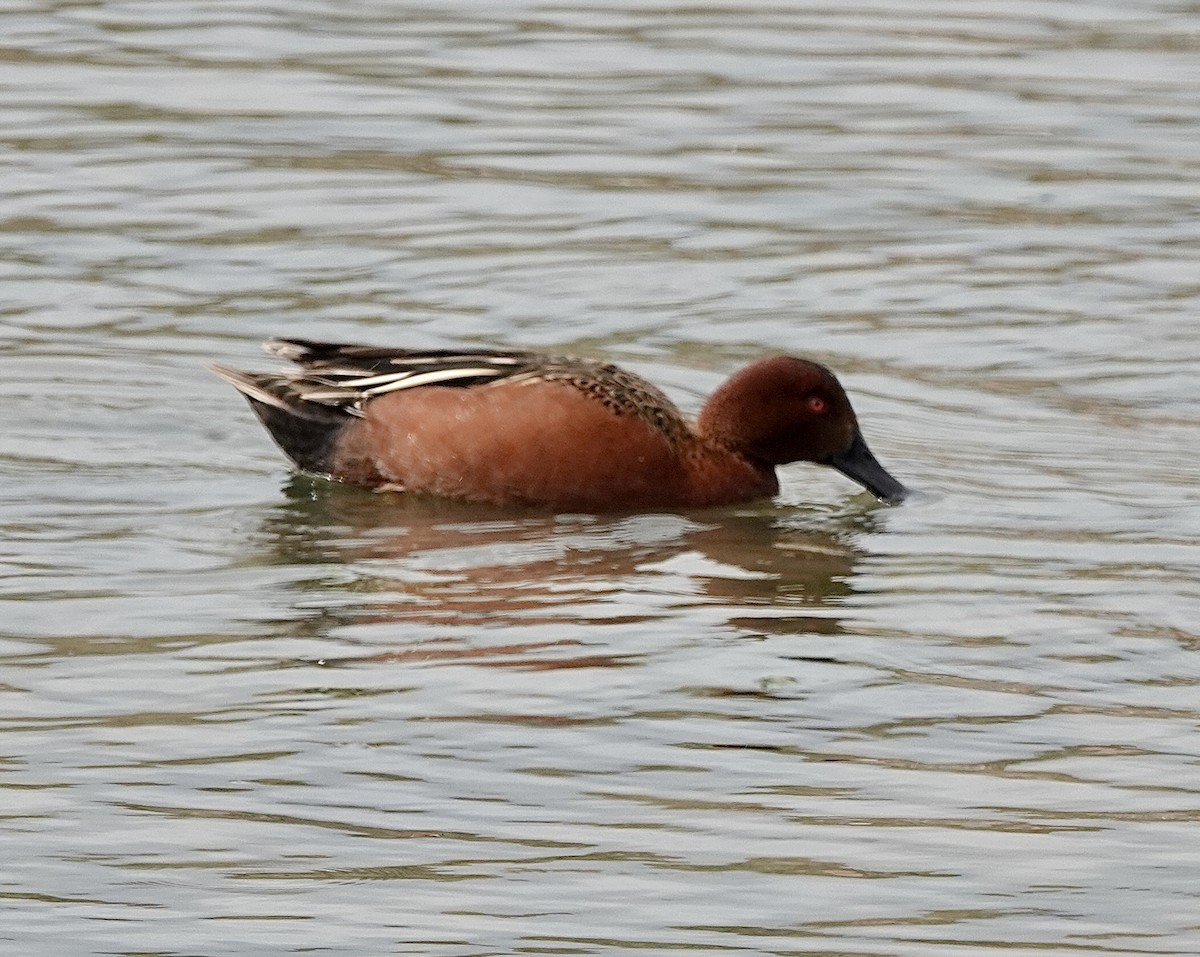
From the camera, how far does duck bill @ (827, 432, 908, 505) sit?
33.7 feet

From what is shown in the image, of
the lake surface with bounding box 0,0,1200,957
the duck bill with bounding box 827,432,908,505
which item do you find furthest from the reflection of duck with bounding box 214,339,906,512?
the lake surface with bounding box 0,0,1200,957

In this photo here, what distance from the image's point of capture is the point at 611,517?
10.0 m

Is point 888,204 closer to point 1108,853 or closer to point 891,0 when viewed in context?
point 891,0

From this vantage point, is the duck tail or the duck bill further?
the duck tail

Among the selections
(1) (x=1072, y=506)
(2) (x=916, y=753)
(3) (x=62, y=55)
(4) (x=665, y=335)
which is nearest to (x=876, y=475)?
(1) (x=1072, y=506)

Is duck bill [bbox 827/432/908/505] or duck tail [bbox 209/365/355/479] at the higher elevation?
duck tail [bbox 209/365/355/479]

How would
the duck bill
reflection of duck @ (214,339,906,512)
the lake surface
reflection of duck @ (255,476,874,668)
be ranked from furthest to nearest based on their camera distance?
the duck bill < reflection of duck @ (214,339,906,512) < reflection of duck @ (255,476,874,668) < the lake surface

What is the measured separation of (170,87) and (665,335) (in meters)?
5.03

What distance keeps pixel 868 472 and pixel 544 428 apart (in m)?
1.23

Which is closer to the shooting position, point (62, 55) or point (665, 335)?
point (665, 335)

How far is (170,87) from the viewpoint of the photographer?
53.6 ft

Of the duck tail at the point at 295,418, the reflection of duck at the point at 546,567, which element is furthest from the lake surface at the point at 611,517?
the duck tail at the point at 295,418

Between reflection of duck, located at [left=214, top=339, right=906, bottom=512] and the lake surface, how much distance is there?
0.15 m

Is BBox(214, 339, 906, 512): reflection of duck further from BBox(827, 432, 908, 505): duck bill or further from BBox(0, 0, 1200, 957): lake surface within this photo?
BBox(0, 0, 1200, 957): lake surface
